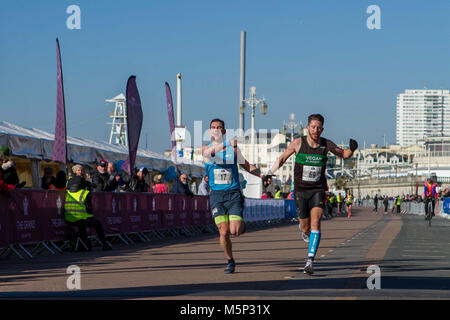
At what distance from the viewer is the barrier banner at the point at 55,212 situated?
16.1 meters

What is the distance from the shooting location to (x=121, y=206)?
19.8 m

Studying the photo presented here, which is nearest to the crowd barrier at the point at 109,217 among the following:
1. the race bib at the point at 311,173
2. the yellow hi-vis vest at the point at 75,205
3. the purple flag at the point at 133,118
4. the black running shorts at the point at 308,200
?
the yellow hi-vis vest at the point at 75,205

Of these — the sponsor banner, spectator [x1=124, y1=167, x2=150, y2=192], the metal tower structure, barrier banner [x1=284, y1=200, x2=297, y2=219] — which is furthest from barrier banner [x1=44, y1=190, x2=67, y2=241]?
the metal tower structure

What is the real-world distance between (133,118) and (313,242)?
14.2 meters

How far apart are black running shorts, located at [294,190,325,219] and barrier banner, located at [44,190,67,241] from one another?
6.32 meters

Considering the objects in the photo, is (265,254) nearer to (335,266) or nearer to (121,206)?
(335,266)

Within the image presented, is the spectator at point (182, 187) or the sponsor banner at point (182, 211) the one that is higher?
the spectator at point (182, 187)

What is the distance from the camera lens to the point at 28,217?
15312 millimetres

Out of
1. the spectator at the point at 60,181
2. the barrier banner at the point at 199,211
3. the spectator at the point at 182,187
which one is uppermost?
the spectator at the point at 60,181

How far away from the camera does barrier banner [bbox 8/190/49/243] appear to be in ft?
48.7

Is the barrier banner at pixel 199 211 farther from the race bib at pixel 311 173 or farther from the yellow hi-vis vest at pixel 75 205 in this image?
the race bib at pixel 311 173

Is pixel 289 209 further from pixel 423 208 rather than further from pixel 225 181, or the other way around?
pixel 225 181

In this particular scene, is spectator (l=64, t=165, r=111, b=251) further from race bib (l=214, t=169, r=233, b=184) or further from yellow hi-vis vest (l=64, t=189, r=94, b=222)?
race bib (l=214, t=169, r=233, b=184)
